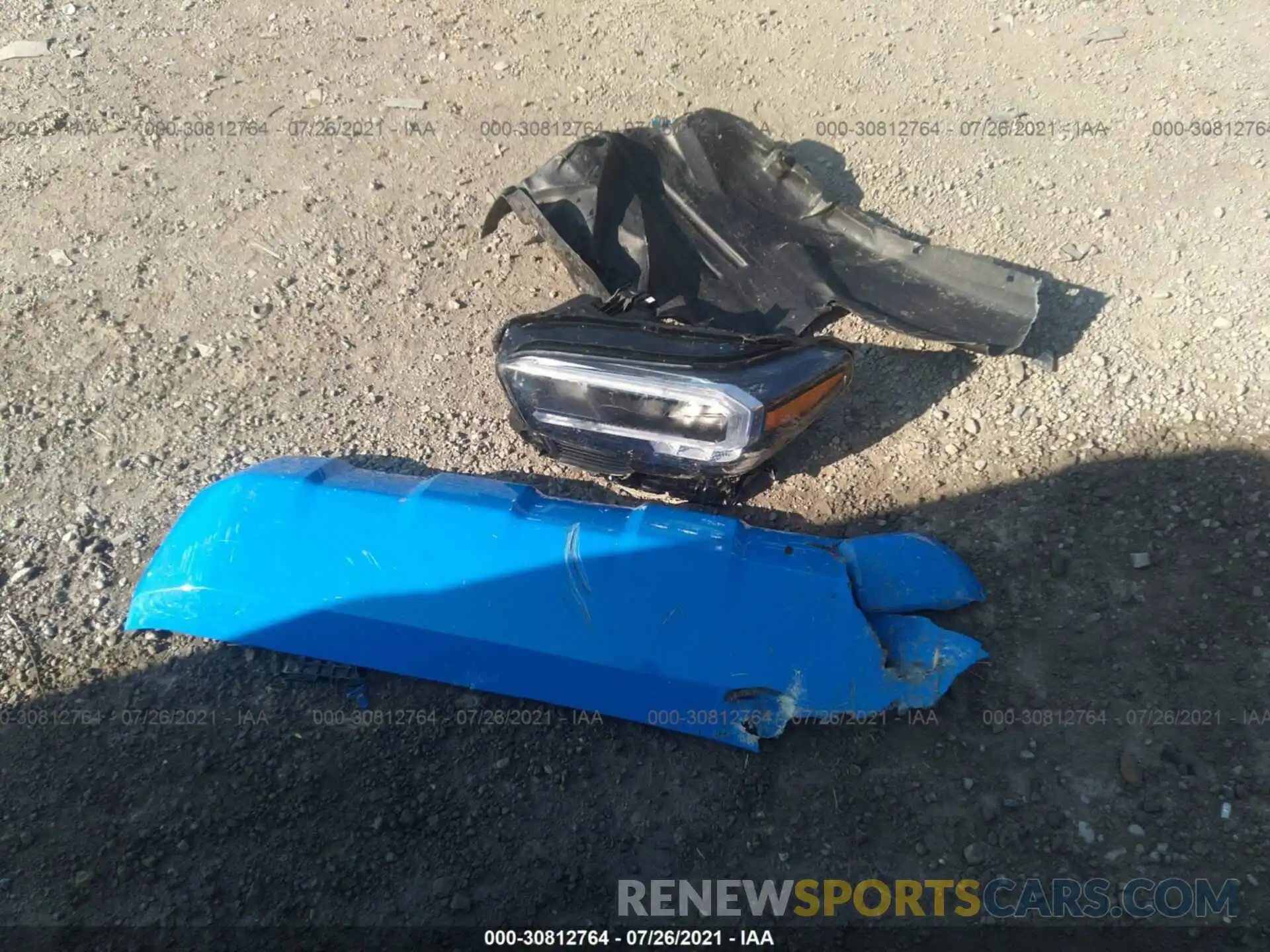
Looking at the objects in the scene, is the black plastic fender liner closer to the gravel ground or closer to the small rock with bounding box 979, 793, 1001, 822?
the gravel ground

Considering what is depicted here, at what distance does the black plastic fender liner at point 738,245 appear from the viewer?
3.02 m

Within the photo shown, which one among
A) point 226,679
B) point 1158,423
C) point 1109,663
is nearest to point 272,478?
point 226,679

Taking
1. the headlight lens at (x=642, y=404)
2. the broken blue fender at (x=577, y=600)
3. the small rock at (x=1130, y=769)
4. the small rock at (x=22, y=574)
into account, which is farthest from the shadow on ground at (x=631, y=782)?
the headlight lens at (x=642, y=404)

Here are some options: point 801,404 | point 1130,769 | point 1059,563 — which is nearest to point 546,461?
point 801,404

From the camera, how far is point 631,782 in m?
2.38

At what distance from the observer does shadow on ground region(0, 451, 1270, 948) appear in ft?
7.36

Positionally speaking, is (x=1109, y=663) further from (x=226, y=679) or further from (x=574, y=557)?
(x=226, y=679)

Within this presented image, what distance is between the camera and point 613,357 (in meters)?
2.59

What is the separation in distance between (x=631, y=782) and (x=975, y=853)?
2.98ft

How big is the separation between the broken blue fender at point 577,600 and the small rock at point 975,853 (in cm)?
37

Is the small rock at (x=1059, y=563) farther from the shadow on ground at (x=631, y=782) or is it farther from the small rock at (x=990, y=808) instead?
the small rock at (x=990, y=808)

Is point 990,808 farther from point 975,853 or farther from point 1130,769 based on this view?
point 1130,769

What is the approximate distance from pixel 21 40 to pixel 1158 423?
5.77 metres

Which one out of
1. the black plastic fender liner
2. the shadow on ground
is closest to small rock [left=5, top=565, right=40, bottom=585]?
the shadow on ground
